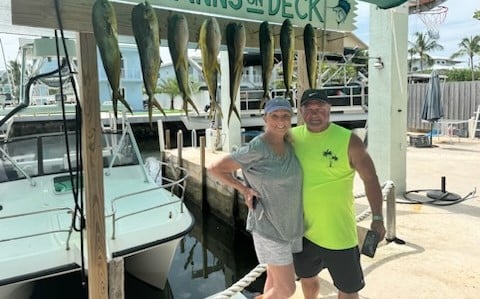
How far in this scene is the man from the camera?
233 centimetres

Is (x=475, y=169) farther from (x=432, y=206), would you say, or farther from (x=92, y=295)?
(x=92, y=295)

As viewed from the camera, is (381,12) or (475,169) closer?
(381,12)

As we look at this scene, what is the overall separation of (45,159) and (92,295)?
3.58 meters

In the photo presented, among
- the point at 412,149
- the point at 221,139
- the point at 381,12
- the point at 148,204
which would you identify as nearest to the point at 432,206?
the point at 381,12

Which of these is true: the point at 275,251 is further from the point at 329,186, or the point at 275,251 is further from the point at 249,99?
the point at 249,99

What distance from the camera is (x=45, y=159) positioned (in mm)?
5512

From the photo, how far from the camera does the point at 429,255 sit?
13.4ft

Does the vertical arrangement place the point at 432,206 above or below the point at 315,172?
below

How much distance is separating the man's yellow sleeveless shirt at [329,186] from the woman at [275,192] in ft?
0.20

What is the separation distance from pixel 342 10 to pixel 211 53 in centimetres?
147

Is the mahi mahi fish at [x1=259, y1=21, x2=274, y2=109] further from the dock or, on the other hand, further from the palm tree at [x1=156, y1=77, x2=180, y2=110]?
the palm tree at [x1=156, y1=77, x2=180, y2=110]

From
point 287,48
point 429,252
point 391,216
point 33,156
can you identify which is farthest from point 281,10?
point 33,156

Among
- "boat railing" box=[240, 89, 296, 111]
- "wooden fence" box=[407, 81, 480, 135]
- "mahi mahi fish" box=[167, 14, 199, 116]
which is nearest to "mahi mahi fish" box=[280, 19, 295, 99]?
"mahi mahi fish" box=[167, 14, 199, 116]

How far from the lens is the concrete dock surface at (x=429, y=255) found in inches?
133
